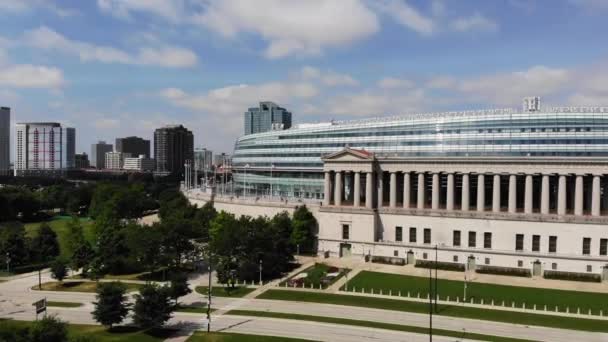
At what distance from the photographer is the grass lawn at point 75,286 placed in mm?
81375

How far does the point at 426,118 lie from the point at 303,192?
4265 cm

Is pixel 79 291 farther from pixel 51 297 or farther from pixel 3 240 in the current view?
pixel 3 240

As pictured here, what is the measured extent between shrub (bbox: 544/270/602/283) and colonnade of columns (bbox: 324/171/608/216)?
38.1 ft

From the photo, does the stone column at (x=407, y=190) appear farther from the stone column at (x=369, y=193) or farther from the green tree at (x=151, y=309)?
the green tree at (x=151, y=309)

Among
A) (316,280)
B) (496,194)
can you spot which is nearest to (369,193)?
(496,194)

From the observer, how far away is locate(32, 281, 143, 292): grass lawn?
81.4 m

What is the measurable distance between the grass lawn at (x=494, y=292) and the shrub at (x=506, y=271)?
8.94 meters

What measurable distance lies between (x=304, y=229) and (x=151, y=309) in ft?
165

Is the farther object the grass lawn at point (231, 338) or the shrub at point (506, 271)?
the shrub at point (506, 271)

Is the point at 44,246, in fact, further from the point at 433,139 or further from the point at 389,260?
the point at 433,139

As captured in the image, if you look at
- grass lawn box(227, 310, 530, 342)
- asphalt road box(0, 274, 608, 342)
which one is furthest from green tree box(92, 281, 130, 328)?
grass lawn box(227, 310, 530, 342)

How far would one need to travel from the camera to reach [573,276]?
87438 mm

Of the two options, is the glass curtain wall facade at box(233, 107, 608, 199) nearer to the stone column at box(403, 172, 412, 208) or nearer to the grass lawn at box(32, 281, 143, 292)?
the stone column at box(403, 172, 412, 208)

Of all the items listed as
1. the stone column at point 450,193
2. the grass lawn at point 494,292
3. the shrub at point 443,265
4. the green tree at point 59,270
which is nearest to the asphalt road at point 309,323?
the green tree at point 59,270
